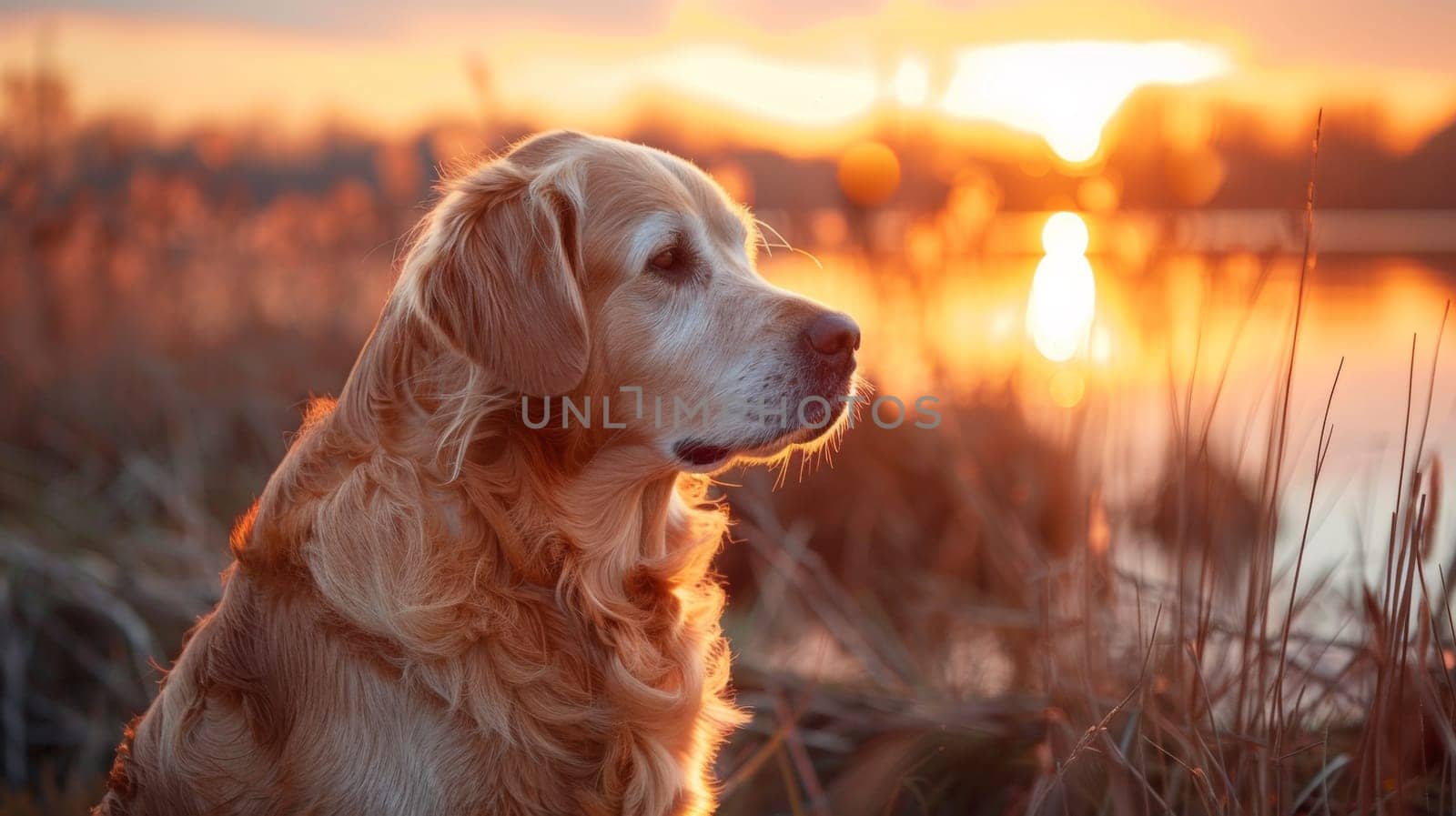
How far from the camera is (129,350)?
6484 mm

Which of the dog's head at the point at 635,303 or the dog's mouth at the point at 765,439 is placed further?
the dog's mouth at the point at 765,439

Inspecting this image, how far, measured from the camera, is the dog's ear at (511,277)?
2043 millimetres

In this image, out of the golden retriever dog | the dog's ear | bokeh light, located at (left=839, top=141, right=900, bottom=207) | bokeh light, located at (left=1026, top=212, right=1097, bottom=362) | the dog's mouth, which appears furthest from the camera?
bokeh light, located at (left=1026, top=212, right=1097, bottom=362)

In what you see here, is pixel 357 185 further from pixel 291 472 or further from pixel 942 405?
pixel 291 472

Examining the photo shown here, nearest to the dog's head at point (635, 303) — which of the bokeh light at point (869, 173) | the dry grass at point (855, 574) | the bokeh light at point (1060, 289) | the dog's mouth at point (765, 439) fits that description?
the dog's mouth at point (765, 439)

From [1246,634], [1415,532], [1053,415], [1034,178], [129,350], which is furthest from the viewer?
[129,350]

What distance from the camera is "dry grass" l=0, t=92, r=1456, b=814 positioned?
2115 millimetres

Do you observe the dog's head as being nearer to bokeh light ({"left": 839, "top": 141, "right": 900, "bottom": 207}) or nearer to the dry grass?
the dry grass

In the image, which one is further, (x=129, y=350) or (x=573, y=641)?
(x=129, y=350)

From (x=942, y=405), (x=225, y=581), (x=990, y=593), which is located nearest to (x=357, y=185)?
(x=942, y=405)

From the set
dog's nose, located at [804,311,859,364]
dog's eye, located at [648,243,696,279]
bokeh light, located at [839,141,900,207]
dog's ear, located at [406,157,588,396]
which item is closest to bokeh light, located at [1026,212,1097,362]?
bokeh light, located at [839,141,900,207]

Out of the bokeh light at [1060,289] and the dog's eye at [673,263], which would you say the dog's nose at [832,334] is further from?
the bokeh light at [1060,289]

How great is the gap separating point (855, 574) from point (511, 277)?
3381 mm

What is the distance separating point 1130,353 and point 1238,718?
289cm
